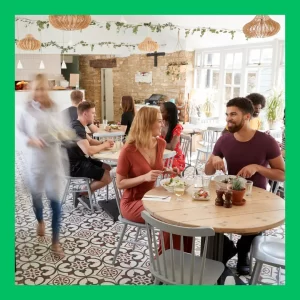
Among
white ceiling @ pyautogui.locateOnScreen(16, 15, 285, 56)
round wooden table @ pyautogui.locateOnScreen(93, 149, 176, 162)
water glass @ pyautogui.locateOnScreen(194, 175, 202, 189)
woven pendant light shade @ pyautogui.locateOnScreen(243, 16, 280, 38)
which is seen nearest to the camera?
white ceiling @ pyautogui.locateOnScreen(16, 15, 285, 56)

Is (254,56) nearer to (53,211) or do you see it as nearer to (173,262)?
(173,262)

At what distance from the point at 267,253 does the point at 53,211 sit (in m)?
1.57

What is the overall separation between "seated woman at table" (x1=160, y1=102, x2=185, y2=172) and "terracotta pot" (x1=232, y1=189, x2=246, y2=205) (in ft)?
3.93

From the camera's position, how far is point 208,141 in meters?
3.51

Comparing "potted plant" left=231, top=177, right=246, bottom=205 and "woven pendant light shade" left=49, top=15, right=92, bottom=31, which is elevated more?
"woven pendant light shade" left=49, top=15, right=92, bottom=31

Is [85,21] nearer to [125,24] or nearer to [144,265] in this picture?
[125,24]

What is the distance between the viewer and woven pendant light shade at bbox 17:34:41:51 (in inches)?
93.0

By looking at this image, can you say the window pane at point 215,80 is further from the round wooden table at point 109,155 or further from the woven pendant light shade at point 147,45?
the round wooden table at point 109,155

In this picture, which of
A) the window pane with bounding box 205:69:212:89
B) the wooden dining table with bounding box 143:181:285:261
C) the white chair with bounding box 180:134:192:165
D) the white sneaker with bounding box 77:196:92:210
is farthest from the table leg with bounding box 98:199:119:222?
the window pane with bounding box 205:69:212:89

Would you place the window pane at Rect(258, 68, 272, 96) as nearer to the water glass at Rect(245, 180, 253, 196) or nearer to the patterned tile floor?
the water glass at Rect(245, 180, 253, 196)

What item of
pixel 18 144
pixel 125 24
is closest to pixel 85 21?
pixel 125 24

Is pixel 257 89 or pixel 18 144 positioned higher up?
pixel 257 89

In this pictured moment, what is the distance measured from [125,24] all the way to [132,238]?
1.87 m

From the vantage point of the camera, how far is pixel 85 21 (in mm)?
2529
